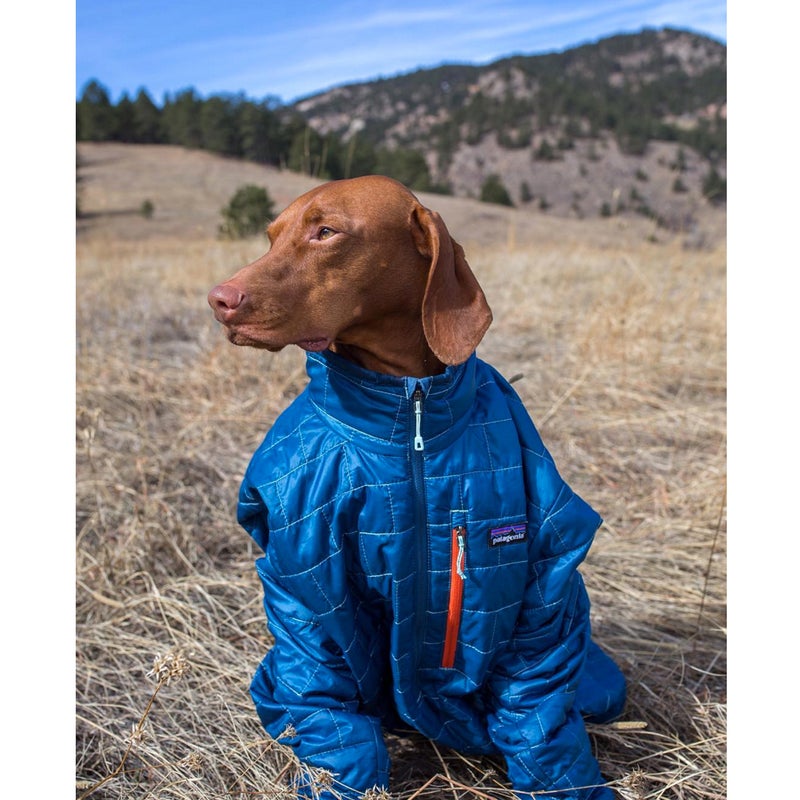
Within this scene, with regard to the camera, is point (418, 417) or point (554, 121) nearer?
point (418, 417)

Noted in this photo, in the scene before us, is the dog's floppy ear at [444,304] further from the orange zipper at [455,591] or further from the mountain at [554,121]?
the mountain at [554,121]

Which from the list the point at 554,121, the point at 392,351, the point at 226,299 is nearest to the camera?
the point at 226,299

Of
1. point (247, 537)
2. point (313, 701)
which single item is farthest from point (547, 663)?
point (247, 537)

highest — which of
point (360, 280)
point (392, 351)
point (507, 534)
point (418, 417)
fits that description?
point (360, 280)

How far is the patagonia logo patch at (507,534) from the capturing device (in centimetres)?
168

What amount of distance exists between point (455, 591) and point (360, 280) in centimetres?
67

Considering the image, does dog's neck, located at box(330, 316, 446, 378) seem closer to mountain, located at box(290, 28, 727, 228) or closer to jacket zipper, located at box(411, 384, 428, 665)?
jacket zipper, located at box(411, 384, 428, 665)

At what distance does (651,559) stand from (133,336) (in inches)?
141

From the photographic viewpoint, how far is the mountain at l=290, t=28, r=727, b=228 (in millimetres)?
44656

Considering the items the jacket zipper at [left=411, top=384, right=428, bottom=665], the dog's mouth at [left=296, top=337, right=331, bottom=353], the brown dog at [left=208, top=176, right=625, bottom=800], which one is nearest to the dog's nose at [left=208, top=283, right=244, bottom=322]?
the brown dog at [left=208, top=176, right=625, bottom=800]

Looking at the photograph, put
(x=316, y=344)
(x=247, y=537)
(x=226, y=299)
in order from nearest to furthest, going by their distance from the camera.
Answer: (x=226, y=299) < (x=316, y=344) < (x=247, y=537)

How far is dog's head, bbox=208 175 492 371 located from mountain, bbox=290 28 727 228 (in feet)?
90.8

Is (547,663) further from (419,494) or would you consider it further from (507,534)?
(419,494)

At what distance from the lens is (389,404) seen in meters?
1.63
